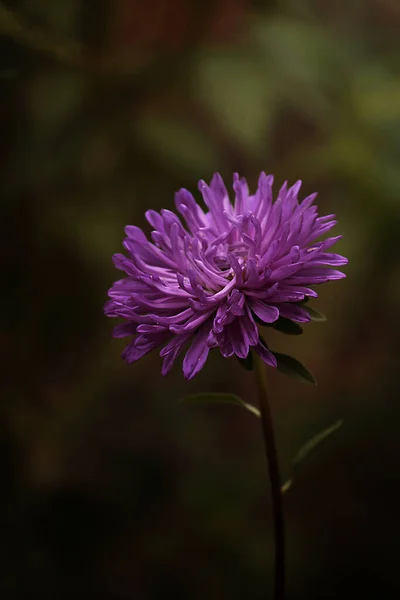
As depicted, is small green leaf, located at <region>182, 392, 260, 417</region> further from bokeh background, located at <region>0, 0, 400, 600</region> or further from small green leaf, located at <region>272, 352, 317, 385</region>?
bokeh background, located at <region>0, 0, 400, 600</region>

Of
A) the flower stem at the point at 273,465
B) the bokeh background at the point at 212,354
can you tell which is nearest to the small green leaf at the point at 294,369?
→ the flower stem at the point at 273,465

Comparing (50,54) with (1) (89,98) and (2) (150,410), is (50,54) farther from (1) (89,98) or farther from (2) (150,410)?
(2) (150,410)

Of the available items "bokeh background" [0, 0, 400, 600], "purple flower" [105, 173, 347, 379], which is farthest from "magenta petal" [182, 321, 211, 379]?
"bokeh background" [0, 0, 400, 600]

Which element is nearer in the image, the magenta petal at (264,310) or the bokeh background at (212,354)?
the magenta petal at (264,310)

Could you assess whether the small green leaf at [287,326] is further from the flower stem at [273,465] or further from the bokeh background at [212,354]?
the bokeh background at [212,354]

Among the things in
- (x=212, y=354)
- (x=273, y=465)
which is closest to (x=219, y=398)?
(x=273, y=465)

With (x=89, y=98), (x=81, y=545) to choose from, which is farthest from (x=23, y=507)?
(x=89, y=98)
